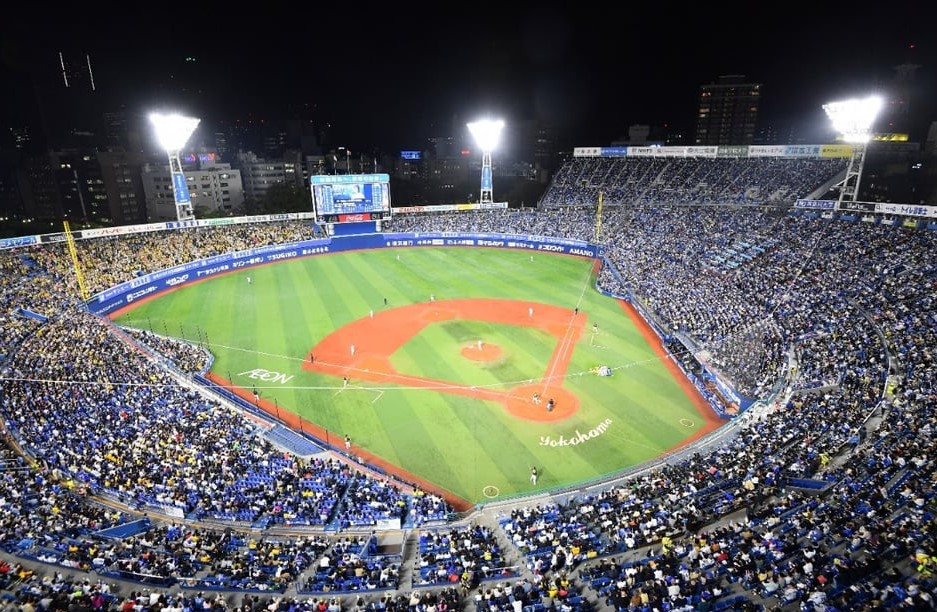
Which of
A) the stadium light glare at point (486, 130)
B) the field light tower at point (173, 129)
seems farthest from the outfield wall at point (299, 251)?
the stadium light glare at point (486, 130)

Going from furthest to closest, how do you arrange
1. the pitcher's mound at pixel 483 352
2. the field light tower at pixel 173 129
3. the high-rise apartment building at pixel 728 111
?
the high-rise apartment building at pixel 728 111 → the field light tower at pixel 173 129 → the pitcher's mound at pixel 483 352

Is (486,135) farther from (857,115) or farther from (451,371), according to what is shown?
(451,371)

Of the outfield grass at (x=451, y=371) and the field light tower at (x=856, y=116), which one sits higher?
the field light tower at (x=856, y=116)

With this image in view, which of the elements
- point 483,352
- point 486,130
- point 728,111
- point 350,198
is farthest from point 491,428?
point 728,111

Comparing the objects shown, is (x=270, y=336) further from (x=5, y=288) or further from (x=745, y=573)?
(x=745, y=573)

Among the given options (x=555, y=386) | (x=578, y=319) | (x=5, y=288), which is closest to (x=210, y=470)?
(x=555, y=386)

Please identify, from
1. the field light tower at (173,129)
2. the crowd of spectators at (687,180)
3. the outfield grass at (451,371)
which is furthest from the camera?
the crowd of spectators at (687,180)

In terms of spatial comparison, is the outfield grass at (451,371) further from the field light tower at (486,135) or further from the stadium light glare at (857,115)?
the field light tower at (486,135)

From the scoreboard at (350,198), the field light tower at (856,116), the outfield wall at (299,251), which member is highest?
the field light tower at (856,116)
